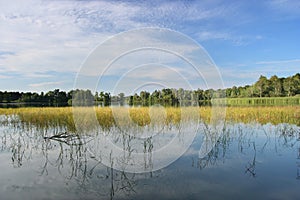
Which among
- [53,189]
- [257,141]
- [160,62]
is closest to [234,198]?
[53,189]

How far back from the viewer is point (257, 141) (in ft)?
29.9

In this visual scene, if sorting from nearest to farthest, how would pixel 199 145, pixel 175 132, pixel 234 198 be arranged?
pixel 234 198
pixel 199 145
pixel 175 132

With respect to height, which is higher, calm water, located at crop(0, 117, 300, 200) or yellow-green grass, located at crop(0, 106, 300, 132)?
yellow-green grass, located at crop(0, 106, 300, 132)

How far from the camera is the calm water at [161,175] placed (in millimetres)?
4656

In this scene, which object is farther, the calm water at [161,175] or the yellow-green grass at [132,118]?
the yellow-green grass at [132,118]

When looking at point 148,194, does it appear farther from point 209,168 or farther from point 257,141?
point 257,141

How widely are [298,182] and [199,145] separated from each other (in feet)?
12.0

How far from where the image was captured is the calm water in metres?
Result: 4.66

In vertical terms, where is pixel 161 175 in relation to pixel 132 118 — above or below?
below

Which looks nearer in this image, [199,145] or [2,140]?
[199,145]

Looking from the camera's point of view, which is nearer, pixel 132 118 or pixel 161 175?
pixel 161 175

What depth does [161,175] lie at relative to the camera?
5.62 meters

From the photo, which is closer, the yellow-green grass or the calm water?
the calm water

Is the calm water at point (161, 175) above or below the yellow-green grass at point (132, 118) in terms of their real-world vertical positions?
below
